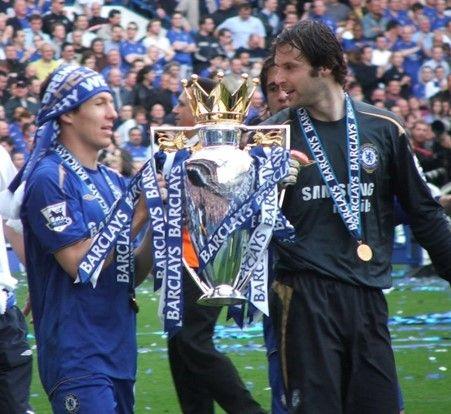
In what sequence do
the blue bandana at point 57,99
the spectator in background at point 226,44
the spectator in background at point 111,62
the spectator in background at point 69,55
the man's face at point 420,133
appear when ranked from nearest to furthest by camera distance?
the blue bandana at point 57,99 < the man's face at point 420,133 < the spectator in background at point 69,55 < the spectator in background at point 111,62 < the spectator in background at point 226,44

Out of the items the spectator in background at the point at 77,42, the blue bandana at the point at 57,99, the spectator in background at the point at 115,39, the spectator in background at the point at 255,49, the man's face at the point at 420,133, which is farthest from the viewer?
the spectator in background at the point at 255,49

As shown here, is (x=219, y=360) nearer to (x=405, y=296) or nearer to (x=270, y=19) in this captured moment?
(x=405, y=296)

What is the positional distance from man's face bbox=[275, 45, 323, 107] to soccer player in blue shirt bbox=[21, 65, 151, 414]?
0.73 m

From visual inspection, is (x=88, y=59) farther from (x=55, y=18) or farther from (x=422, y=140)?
(x=422, y=140)

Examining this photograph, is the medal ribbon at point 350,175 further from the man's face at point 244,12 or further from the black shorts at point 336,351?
the man's face at point 244,12

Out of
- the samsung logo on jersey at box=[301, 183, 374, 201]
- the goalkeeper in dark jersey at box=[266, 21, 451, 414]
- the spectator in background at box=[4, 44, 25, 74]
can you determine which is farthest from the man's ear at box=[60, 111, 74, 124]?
the spectator in background at box=[4, 44, 25, 74]

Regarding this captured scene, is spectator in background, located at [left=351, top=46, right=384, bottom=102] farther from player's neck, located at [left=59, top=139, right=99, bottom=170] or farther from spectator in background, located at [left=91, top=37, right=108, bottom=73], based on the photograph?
player's neck, located at [left=59, top=139, right=99, bottom=170]

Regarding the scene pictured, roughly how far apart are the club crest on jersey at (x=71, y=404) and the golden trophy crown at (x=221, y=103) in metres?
1.17

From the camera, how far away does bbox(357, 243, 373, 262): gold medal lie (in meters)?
5.21

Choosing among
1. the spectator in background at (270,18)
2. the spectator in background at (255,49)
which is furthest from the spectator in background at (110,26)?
the spectator in background at (270,18)

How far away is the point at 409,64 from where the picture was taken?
76.2ft

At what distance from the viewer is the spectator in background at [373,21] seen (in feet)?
79.1

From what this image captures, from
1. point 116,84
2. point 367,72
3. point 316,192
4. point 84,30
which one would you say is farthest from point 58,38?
point 316,192

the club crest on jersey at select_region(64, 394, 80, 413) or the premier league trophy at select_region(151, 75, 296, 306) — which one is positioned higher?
the premier league trophy at select_region(151, 75, 296, 306)
